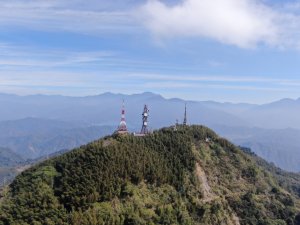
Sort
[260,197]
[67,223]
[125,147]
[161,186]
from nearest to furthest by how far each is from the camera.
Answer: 1. [67,223]
2. [161,186]
3. [125,147]
4. [260,197]

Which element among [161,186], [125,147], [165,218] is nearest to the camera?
[165,218]

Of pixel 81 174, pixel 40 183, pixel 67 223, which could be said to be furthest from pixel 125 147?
pixel 67 223

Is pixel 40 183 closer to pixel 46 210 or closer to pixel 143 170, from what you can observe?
pixel 46 210

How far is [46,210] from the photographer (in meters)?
64.0

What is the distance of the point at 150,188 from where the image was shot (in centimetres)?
7288

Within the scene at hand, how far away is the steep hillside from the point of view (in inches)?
2554

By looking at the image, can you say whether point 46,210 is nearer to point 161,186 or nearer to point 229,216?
point 161,186

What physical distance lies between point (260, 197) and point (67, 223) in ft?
135

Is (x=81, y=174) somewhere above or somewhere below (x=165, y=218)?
above

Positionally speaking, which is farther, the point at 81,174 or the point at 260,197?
the point at 260,197

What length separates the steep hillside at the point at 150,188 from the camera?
64.9 metres

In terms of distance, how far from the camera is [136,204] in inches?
2635

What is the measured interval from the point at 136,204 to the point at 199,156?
77.3 ft

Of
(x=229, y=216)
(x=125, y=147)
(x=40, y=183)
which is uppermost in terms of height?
(x=125, y=147)
